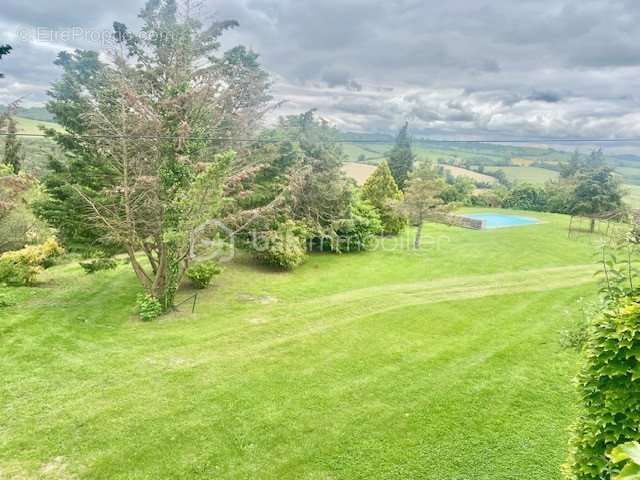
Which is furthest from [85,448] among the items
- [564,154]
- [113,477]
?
[564,154]

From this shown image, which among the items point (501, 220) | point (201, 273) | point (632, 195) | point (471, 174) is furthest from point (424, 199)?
point (471, 174)

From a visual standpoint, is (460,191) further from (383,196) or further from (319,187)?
(319,187)

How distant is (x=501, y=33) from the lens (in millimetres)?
8617

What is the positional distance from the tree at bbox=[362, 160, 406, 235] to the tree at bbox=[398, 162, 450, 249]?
9.74 feet

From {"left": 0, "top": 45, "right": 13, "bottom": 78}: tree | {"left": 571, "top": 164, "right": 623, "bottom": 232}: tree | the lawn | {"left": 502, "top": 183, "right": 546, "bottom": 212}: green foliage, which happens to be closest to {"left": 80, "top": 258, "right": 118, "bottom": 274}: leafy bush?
the lawn

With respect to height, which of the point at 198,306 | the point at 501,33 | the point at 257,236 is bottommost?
the point at 198,306

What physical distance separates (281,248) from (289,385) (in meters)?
8.32

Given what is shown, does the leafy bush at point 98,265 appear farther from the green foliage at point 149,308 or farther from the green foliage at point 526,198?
the green foliage at point 526,198

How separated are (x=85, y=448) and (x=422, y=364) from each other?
17.6 feet

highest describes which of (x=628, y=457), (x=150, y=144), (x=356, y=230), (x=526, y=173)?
(x=526, y=173)

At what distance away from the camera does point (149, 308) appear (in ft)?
30.6

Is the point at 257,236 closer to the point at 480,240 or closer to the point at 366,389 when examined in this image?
the point at 366,389

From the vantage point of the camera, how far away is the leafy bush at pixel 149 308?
920 centimetres

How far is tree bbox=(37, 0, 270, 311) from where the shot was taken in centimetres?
902
